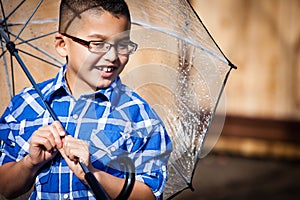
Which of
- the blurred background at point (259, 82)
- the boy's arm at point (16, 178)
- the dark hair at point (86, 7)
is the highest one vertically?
the dark hair at point (86, 7)

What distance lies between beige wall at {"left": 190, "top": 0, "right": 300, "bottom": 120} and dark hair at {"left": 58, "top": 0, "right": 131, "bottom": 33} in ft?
15.0

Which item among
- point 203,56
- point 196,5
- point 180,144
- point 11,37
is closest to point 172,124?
point 180,144

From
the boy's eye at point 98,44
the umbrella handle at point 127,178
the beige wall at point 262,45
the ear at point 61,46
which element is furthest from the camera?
the beige wall at point 262,45

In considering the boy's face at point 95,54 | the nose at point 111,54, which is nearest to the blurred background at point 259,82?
the boy's face at point 95,54

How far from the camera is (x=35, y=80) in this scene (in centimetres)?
266

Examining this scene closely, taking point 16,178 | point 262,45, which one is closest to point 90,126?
point 16,178

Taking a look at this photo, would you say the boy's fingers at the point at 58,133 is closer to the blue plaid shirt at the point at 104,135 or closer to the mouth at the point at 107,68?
the blue plaid shirt at the point at 104,135

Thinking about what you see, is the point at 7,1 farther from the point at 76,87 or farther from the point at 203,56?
the point at 203,56

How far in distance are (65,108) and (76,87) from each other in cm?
8

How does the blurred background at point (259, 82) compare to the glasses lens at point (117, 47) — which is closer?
the glasses lens at point (117, 47)

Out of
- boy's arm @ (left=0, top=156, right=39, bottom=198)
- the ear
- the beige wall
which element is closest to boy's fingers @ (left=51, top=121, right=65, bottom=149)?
boy's arm @ (left=0, top=156, right=39, bottom=198)

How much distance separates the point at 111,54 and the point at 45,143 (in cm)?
32

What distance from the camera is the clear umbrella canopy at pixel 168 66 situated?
2430 mm

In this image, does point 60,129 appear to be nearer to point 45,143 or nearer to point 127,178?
point 45,143
